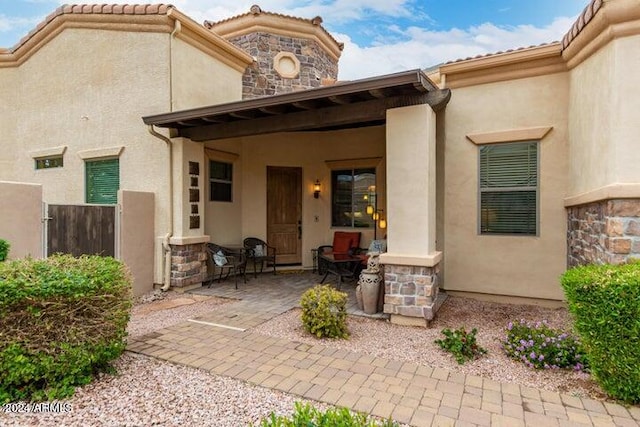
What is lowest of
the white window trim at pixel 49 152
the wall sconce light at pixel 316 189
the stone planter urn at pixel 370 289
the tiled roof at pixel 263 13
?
the stone planter urn at pixel 370 289

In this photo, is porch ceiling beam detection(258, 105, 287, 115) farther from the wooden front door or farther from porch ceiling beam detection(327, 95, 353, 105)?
the wooden front door

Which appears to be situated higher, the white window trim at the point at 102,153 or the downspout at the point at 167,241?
the white window trim at the point at 102,153

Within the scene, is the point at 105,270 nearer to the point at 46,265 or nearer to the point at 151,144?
the point at 46,265

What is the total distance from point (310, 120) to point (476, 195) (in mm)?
2941

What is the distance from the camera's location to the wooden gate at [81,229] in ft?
16.8

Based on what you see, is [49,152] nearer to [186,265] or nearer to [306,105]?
[186,265]

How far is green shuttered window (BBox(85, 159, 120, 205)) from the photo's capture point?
697 cm

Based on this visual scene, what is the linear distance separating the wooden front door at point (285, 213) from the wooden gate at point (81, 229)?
3.44 m

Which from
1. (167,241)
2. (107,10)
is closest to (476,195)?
(167,241)

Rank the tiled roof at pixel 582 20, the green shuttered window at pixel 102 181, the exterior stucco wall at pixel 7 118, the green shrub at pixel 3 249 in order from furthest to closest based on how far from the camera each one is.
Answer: the exterior stucco wall at pixel 7 118 < the green shuttered window at pixel 102 181 < the green shrub at pixel 3 249 < the tiled roof at pixel 582 20

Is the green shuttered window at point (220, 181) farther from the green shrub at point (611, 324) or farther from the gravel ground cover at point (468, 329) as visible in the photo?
the green shrub at point (611, 324)

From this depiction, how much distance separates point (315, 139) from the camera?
872 cm

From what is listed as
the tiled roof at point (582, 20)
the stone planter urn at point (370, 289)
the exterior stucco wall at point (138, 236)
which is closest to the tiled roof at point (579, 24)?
the tiled roof at point (582, 20)

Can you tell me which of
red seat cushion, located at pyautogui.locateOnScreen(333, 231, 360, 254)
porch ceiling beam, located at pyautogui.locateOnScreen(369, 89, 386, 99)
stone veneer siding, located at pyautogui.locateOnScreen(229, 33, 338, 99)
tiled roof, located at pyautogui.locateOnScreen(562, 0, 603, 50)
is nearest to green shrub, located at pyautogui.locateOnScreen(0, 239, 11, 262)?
porch ceiling beam, located at pyautogui.locateOnScreen(369, 89, 386, 99)
